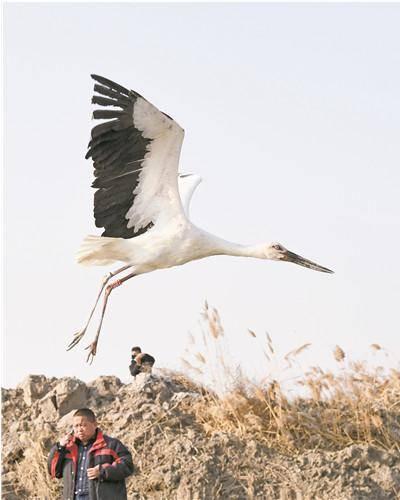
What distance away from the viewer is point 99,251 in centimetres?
1114

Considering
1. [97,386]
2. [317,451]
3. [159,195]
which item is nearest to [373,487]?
[317,451]

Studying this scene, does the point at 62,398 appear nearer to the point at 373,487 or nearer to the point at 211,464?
the point at 211,464

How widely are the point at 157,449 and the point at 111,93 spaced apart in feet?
11.6

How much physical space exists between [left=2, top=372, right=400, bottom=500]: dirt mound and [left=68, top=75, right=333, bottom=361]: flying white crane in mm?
845

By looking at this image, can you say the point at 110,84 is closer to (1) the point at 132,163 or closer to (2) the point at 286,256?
(1) the point at 132,163

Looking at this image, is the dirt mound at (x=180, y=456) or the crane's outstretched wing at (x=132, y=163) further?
the crane's outstretched wing at (x=132, y=163)

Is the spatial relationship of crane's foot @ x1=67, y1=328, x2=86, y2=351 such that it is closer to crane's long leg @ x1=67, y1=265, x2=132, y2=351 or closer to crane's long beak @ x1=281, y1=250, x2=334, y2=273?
crane's long leg @ x1=67, y1=265, x2=132, y2=351

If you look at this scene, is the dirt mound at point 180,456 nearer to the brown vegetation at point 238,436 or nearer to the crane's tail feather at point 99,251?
the brown vegetation at point 238,436

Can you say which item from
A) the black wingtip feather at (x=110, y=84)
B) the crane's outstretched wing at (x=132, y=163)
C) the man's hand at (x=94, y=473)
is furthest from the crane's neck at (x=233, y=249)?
the man's hand at (x=94, y=473)

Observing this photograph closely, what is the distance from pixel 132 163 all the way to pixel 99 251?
1.16 m

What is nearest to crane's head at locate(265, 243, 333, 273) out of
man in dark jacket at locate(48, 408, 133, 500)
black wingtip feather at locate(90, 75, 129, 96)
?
black wingtip feather at locate(90, 75, 129, 96)

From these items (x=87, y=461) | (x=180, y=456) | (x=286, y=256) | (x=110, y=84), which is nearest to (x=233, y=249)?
(x=286, y=256)

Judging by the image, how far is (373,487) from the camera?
8.80 meters

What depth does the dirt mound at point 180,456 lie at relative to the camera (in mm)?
8820
